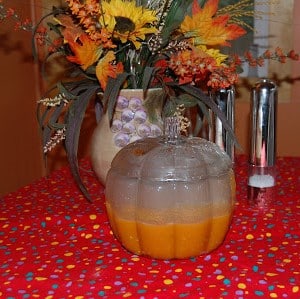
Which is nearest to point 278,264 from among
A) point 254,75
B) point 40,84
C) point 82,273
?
point 82,273

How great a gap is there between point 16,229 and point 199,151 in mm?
330

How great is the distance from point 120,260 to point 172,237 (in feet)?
0.26

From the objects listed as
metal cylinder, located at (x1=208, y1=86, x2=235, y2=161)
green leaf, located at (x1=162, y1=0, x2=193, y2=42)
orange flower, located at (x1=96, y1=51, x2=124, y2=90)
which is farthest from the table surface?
green leaf, located at (x1=162, y1=0, x2=193, y2=42)

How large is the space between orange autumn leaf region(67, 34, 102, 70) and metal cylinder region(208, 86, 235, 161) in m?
0.25

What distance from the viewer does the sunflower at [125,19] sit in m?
0.92

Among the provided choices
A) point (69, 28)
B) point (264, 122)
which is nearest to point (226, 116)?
point (264, 122)

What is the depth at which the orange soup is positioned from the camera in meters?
0.76

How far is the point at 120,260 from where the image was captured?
2.54 ft

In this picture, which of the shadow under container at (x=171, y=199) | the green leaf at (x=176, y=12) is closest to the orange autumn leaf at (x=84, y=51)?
the green leaf at (x=176, y=12)

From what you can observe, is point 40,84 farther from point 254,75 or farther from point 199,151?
point 199,151

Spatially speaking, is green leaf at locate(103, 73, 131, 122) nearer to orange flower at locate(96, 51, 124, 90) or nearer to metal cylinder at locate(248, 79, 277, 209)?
orange flower at locate(96, 51, 124, 90)

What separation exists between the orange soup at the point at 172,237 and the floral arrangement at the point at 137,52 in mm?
183

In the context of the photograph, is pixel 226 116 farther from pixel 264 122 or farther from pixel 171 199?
pixel 171 199

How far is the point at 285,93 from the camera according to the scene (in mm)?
2191
